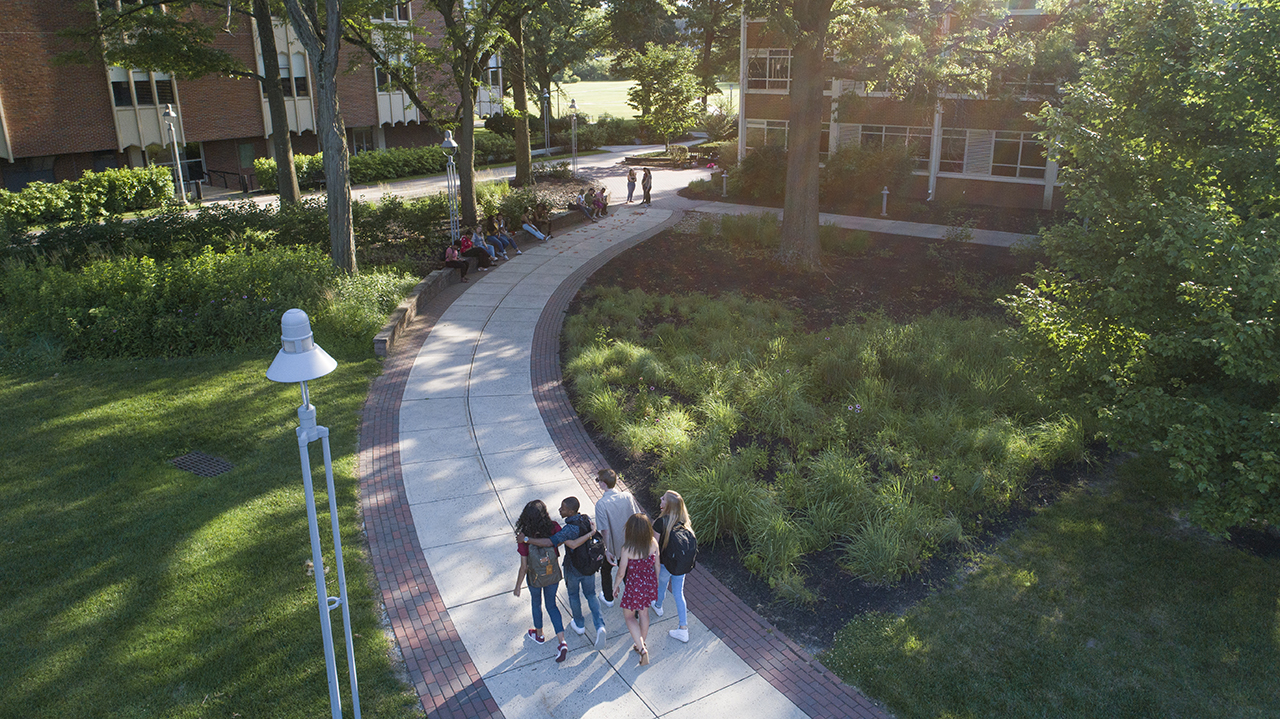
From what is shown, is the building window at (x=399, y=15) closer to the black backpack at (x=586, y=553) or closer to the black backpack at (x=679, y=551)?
the black backpack at (x=586, y=553)

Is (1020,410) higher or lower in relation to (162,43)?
lower

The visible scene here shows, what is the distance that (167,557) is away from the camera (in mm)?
8055

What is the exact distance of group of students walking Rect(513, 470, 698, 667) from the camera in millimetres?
6609

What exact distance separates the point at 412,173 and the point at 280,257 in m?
24.8

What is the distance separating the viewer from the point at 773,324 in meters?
15.7

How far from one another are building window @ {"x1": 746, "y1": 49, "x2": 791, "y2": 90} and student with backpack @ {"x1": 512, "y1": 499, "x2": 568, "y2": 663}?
31.6 metres

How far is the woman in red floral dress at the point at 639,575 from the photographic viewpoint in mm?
6562

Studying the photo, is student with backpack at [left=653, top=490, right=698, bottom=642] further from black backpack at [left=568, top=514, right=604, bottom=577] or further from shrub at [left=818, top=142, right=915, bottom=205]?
shrub at [left=818, top=142, right=915, bottom=205]

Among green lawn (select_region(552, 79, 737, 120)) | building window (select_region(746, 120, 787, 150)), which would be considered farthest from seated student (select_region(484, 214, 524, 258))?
green lawn (select_region(552, 79, 737, 120))

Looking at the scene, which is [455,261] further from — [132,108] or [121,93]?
[121,93]

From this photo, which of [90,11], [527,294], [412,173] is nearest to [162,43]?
[90,11]

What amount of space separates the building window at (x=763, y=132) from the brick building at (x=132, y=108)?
47.2ft

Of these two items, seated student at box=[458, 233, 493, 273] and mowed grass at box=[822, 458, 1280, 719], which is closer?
mowed grass at box=[822, 458, 1280, 719]

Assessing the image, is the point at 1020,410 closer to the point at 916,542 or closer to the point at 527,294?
the point at 916,542
